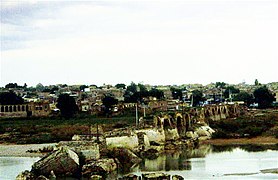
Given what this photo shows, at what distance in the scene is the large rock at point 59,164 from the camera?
3647 cm

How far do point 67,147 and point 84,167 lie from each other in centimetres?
151

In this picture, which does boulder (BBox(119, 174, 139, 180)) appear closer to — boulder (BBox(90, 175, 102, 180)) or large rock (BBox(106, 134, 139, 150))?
boulder (BBox(90, 175, 102, 180))

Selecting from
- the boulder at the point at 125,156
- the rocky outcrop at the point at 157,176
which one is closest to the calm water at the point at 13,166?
the boulder at the point at 125,156

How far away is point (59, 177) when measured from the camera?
119 feet

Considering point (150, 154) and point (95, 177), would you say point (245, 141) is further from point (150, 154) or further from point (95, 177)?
point (95, 177)

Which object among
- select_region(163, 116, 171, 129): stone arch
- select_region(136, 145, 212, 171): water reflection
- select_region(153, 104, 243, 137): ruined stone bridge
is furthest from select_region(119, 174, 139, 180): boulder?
select_region(163, 116, 171, 129): stone arch

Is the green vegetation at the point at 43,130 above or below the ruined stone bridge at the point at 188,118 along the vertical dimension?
below

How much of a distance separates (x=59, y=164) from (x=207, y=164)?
10.4 meters

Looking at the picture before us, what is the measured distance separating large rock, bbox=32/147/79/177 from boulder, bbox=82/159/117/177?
0.63 metres

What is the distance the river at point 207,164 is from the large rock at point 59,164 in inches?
68.3

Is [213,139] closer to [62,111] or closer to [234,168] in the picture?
[234,168]

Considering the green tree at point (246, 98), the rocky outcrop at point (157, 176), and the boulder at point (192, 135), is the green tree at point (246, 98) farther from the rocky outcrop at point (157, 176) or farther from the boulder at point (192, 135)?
the rocky outcrop at point (157, 176)

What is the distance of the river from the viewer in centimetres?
3600

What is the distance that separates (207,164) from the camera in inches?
1654
